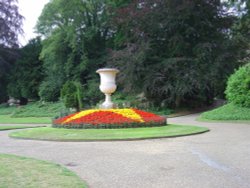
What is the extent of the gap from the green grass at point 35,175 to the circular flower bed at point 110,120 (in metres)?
7.16

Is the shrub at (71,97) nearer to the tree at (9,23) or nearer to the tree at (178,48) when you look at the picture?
the tree at (178,48)

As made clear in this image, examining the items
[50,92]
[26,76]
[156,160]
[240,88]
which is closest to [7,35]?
[26,76]

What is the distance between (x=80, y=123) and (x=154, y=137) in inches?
171

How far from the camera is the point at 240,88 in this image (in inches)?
816

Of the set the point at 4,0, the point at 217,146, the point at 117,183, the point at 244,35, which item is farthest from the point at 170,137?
the point at 4,0

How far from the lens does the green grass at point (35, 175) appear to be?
599cm

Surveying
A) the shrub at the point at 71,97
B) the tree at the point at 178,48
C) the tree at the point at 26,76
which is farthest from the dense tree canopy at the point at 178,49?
the tree at the point at 26,76

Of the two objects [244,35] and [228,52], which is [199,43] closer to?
[228,52]

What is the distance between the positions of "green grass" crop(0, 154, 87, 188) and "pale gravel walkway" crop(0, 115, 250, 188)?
349 millimetres

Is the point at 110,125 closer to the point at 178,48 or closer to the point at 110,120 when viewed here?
the point at 110,120

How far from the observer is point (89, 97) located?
3641 cm

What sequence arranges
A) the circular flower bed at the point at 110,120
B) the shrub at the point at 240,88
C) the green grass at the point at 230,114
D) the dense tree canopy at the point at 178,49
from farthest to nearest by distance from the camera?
the dense tree canopy at the point at 178,49
the shrub at the point at 240,88
the green grass at the point at 230,114
the circular flower bed at the point at 110,120

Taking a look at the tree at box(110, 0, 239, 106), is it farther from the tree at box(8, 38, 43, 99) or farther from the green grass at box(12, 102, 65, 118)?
the tree at box(8, 38, 43, 99)

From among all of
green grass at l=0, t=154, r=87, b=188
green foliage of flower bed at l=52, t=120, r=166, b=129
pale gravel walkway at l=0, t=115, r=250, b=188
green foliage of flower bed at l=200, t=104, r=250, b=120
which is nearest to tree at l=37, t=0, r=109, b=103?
green foliage of flower bed at l=200, t=104, r=250, b=120
